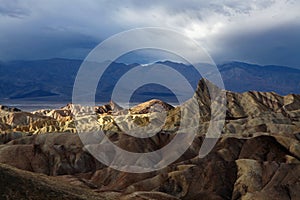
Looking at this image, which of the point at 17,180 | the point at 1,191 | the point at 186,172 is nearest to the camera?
the point at 1,191

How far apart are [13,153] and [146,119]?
63.9 meters

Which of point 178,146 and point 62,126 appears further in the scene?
point 62,126

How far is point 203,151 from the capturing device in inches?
4919

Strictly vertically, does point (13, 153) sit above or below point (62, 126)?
below

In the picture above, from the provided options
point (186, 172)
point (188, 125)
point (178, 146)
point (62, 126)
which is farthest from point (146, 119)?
point (186, 172)

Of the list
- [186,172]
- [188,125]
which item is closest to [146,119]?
[188,125]

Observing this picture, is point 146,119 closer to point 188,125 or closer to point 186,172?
point 188,125

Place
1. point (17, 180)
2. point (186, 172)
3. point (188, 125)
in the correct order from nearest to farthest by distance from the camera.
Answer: point (17, 180) → point (186, 172) → point (188, 125)

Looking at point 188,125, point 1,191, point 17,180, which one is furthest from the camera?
point 188,125

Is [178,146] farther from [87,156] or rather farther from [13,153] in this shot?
[13,153]

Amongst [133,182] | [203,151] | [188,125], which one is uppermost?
[188,125]

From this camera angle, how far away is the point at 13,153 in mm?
126625

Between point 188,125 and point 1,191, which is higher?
point 188,125

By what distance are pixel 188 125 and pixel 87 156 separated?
50291 mm
